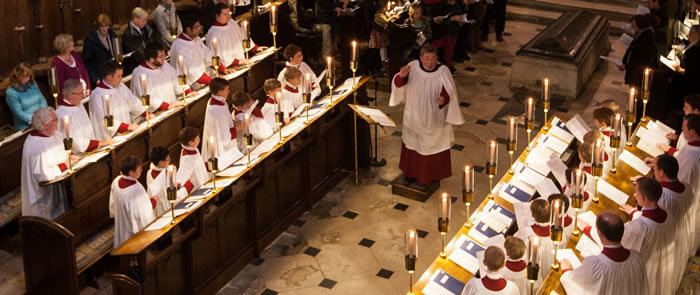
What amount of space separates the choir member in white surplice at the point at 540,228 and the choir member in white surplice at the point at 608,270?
449mm

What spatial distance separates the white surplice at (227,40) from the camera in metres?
14.6

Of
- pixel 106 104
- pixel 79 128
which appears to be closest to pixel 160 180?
pixel 106 104

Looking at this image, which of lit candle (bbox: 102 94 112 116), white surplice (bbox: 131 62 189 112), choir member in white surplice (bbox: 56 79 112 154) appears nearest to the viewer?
lit candle (bbox: 102 94 112 116)

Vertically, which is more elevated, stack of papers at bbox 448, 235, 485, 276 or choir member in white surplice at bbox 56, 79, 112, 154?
choir member in white surplice at bbox 56, 79, 112, 154

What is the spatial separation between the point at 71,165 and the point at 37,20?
4.42 m

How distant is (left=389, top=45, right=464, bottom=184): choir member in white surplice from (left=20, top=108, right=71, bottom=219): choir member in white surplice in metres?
4.06

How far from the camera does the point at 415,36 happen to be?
15508 millimetres

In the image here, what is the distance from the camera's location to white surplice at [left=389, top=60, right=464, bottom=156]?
12.6 metres

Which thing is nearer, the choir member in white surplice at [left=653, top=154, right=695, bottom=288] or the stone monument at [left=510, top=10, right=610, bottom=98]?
the choir member in white surplice at [left=653, top=154, right=695, bottom=288]

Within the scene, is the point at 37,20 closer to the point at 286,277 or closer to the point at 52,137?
the point at 52,137

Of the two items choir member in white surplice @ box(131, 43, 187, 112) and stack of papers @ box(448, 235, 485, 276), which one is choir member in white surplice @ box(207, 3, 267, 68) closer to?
choir member in white surplice @ box(131, 43, 187, 112)

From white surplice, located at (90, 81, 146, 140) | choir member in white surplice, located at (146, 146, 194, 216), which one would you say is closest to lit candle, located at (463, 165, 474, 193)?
choir member in white surplice, located at (146, 146, 194, 216)

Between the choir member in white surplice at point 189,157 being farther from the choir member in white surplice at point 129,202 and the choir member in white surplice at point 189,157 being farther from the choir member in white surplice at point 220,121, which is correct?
the choir member in white surplice at point 220,121

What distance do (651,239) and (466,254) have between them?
66.9 inches
